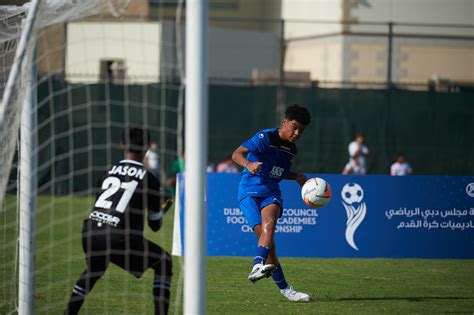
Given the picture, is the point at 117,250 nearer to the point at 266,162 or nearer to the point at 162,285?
the point at 162,285

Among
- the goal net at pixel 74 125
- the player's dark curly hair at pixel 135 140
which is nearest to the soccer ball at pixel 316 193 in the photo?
the goal net at pixel 74 125

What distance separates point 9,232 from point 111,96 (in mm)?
9478

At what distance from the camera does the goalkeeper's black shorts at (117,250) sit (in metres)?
6.50

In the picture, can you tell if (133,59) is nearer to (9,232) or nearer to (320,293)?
(9,232)

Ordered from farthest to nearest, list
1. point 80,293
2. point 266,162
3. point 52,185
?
point 52,185
point 266,162
point 80,293

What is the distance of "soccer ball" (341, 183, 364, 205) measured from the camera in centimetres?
1239

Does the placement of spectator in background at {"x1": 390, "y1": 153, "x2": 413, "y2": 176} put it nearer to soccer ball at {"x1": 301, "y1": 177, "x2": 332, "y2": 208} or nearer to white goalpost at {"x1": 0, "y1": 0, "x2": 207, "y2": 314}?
white goalpost at {"x1": 0, "y1": 0, "x2": 207, "y2": 314}

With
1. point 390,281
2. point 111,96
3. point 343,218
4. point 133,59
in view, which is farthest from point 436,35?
point 390,281

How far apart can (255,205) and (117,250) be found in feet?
8.40

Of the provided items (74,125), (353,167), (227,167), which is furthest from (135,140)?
(353,167)

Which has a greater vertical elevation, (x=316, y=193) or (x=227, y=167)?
(x=316, y=193)

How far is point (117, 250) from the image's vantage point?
21.4ft

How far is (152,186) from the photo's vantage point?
259 inches

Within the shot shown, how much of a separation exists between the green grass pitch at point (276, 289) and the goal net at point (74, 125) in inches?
1.7
